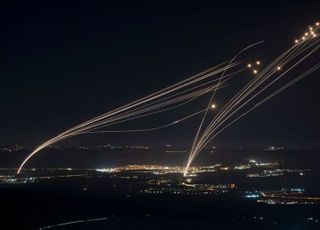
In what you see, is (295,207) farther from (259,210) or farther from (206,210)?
(206,210)

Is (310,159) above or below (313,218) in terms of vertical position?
above

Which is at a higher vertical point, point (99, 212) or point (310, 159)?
point (310, 159)

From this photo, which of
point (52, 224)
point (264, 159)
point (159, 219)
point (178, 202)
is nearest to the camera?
Result: point (52, 224)

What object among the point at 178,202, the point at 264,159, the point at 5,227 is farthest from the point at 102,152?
the point at 5,227

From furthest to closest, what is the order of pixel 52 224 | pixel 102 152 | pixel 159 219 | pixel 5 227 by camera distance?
pixel 102 152 < pixel 159 219 < pixel 52 224 < pixel 5 227

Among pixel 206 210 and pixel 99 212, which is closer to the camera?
pixel 99 212

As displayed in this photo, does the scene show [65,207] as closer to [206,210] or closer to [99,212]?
[99,212]

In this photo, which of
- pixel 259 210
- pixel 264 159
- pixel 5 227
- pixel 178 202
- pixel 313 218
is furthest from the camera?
pixel 264 159

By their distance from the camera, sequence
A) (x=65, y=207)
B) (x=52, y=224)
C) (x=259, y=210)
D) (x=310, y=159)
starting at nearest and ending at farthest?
(x=52, y=224) < (x=65, y=207) < (x=259, y=210) < (x=310, y=159)

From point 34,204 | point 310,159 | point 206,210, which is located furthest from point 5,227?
point 310,159
